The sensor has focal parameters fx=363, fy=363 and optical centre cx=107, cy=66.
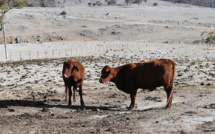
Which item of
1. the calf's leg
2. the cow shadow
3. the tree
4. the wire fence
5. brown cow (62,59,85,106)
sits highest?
the tree

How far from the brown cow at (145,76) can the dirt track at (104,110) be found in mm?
774

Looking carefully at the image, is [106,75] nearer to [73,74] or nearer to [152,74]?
[73,74]

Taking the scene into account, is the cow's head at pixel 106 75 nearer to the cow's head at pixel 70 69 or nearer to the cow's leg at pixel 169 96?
the cow's head at pixel 70 69

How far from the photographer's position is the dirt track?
1092cm

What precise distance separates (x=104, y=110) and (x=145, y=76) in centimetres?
198

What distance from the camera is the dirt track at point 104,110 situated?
10.9 metres

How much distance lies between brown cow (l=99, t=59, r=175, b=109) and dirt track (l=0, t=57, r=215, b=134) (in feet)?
2.54

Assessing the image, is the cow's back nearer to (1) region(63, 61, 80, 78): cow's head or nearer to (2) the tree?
(1) region(63, 61, 80, 78): cow's head

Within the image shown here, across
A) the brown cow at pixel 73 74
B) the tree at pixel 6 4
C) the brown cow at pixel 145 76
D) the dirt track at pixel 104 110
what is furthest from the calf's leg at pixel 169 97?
the tree at pixel 6 4

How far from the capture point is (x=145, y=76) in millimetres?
13492

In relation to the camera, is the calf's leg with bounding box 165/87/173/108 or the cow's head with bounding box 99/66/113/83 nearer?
the calf's leg with bounding box 165/87/173/108

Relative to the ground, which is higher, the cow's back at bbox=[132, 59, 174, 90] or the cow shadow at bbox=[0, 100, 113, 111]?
the cow's back at bbox=[132, 59, 174, 90]

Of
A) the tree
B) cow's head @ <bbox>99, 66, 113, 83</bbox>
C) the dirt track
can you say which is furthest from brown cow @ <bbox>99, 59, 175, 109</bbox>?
the tree

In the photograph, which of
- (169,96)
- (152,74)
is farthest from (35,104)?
(169,96)
